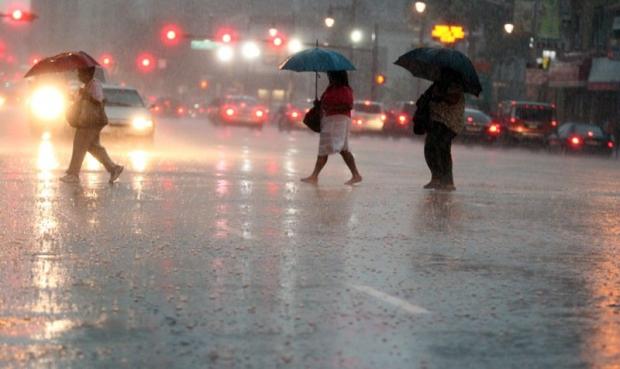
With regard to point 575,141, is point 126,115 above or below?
above

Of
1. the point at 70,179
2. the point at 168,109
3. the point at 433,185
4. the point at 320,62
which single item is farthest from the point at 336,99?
the point at 168,109

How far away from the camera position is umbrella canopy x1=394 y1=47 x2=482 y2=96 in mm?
21000

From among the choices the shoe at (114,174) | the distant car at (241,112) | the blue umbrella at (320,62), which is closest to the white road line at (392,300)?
the shoe at (114,174)

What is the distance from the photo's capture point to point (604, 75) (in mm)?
63875

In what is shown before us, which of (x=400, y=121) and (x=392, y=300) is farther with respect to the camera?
(x=400, y=121)

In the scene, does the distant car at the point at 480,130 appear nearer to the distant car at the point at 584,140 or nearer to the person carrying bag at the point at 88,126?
the distant car at the point at 584,140

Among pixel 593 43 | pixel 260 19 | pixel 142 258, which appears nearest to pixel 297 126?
pixel 593 43

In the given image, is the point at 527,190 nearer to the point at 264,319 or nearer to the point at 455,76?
the point at 455,76

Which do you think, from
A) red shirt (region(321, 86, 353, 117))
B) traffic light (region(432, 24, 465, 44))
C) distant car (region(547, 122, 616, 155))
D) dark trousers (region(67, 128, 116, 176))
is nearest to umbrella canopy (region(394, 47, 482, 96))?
red shirt (region(321, 86, 353, 117))

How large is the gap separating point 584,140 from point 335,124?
28882 mm

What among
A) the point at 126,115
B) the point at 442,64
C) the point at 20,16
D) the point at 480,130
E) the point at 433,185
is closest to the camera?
the point at 442,64

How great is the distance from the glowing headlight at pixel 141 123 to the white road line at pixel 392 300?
2609 centimetres

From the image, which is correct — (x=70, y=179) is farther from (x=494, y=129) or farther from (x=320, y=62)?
(x=494, y=129)

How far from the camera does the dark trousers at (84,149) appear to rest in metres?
20.7
